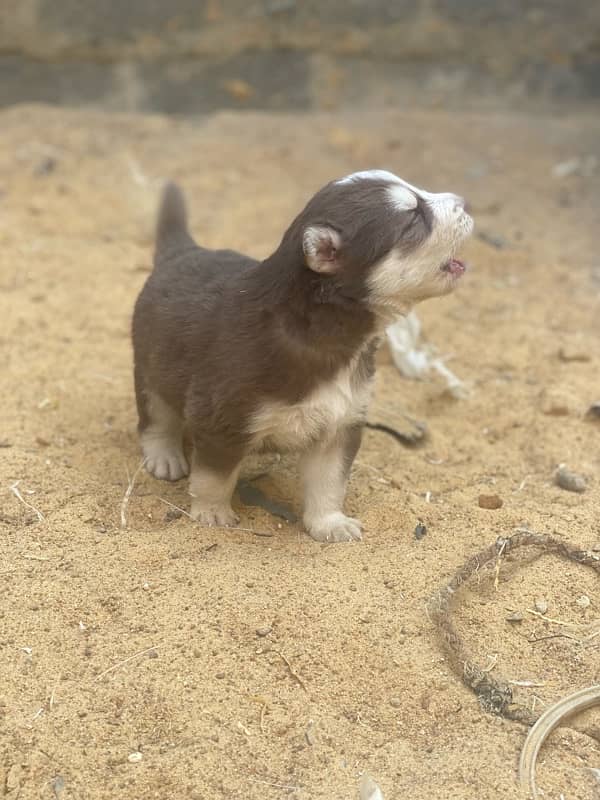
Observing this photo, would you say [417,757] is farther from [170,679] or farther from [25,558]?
[25,558]

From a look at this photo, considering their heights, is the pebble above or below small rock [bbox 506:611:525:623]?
below

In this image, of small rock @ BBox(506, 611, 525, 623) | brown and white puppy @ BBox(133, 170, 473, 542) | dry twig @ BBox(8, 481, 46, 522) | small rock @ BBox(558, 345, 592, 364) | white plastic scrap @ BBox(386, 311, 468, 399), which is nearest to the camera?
small rock @ BBox(506, 611, 525, 623)

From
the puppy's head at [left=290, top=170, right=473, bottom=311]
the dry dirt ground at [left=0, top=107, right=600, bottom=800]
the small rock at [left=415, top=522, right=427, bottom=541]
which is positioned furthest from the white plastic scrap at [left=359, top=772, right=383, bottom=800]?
the puppy's head at [left=290, top=170, right=473, bottom=311]

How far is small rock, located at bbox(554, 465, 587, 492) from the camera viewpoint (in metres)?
4.59

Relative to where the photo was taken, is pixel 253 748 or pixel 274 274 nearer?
pixel 253 748

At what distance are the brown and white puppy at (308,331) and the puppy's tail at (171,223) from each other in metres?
0.61

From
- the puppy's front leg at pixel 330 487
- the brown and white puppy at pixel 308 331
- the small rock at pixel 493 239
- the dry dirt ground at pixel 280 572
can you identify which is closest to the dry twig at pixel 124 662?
the dry dirt ground at pixel 280 572

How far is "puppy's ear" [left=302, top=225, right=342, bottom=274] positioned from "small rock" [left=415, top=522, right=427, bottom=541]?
45.7 inches

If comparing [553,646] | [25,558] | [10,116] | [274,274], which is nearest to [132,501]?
[25,558]

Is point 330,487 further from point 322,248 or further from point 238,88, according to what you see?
point 238,88

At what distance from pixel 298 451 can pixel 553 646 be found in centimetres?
134

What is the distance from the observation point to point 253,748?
9.80 ft

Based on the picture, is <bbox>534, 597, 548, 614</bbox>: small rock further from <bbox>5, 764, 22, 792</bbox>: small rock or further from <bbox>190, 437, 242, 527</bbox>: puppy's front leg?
<bbox>5, 764, 22, 792</bbox>: small rock

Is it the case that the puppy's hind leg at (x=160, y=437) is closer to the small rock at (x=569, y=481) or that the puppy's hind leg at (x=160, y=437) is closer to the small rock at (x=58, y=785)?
the small rock at (x=569, y=481)
